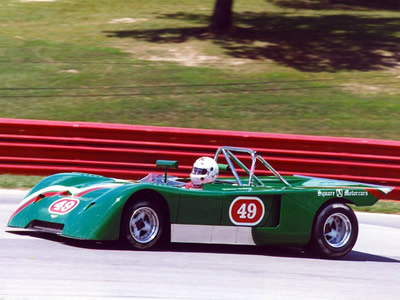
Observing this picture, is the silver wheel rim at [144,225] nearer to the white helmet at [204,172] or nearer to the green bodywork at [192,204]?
the green bodywork at [192,204]

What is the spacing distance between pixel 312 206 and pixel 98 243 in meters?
2.24

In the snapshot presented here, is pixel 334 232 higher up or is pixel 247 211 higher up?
pixel 247 211

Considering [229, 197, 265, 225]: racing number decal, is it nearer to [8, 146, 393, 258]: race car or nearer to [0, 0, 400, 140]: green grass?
[8, 146, 393, 258]: race car

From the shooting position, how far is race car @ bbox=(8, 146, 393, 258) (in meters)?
7.38

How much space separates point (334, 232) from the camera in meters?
8.40

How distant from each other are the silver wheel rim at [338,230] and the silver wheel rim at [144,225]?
1.95 m

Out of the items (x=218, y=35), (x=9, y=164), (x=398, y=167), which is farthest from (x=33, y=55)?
(x=398, y=167)

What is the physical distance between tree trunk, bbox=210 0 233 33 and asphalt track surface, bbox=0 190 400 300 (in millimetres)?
14145

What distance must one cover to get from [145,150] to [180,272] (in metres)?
5.77

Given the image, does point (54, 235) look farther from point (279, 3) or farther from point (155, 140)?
point (279, 3)

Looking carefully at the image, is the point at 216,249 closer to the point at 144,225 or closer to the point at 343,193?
the point at 144,225

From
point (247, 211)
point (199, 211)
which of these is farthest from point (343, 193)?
point (199, 211)

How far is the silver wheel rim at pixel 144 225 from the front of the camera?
294 inches

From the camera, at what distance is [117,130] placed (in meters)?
12.4
